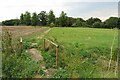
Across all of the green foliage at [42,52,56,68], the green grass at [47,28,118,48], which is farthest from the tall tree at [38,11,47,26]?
the green foliage at [42,52,56,68]

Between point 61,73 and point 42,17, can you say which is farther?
point 42,17

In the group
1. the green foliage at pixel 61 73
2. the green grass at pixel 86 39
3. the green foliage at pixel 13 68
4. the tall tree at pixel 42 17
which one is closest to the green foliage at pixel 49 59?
the green foliage at pixel 61 73

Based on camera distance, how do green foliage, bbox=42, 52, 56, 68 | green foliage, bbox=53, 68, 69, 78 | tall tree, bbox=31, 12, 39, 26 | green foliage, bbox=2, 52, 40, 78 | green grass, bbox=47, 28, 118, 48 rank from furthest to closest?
tall tree, bbox=31, 12, 39, 26
green grass, bbox=47, 28, 118, 48
green foliage, bbox=42, 52, 56, 68
green foliage, bbox=53, 68, 69, 78
green foliage, bbox=2, 52, 40, 78

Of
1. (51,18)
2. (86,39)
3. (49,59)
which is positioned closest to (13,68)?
(49,59)

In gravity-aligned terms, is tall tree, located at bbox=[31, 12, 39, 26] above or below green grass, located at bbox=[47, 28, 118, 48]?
above

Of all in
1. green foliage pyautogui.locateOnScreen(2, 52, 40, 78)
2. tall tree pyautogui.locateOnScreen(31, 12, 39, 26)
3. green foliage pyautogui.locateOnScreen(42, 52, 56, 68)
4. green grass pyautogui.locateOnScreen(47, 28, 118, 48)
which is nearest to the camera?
green foliage pyautogui.locateOnScreen(2, 52, 40, 78)

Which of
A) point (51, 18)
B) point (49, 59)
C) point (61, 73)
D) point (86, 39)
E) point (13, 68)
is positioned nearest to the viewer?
point (13, 68)

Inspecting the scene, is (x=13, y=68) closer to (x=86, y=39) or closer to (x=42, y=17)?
(x=86, y=39)

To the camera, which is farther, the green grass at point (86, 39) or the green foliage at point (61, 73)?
the green grass at point (86, 39)

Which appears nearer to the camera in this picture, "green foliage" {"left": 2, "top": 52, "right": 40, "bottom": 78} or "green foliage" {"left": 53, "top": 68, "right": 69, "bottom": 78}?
"green foliage" {"left": 2, "top": 52, "right": 40, "bottom": 78}

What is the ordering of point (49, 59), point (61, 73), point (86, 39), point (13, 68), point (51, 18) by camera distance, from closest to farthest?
point (13, 68)
point (61, 73)
point (49, 59)
point (86, 39)
point (51, 18)

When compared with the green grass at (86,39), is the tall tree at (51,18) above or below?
above

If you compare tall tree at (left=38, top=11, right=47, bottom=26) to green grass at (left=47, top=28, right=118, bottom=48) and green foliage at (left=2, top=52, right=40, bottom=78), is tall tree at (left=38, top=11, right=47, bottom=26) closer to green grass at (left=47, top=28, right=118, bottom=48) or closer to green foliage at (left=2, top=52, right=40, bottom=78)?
green grass at (left=47, top=28, right=118, bottom=48)

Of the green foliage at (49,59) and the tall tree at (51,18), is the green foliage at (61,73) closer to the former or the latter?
the green foliage at (49,59)
